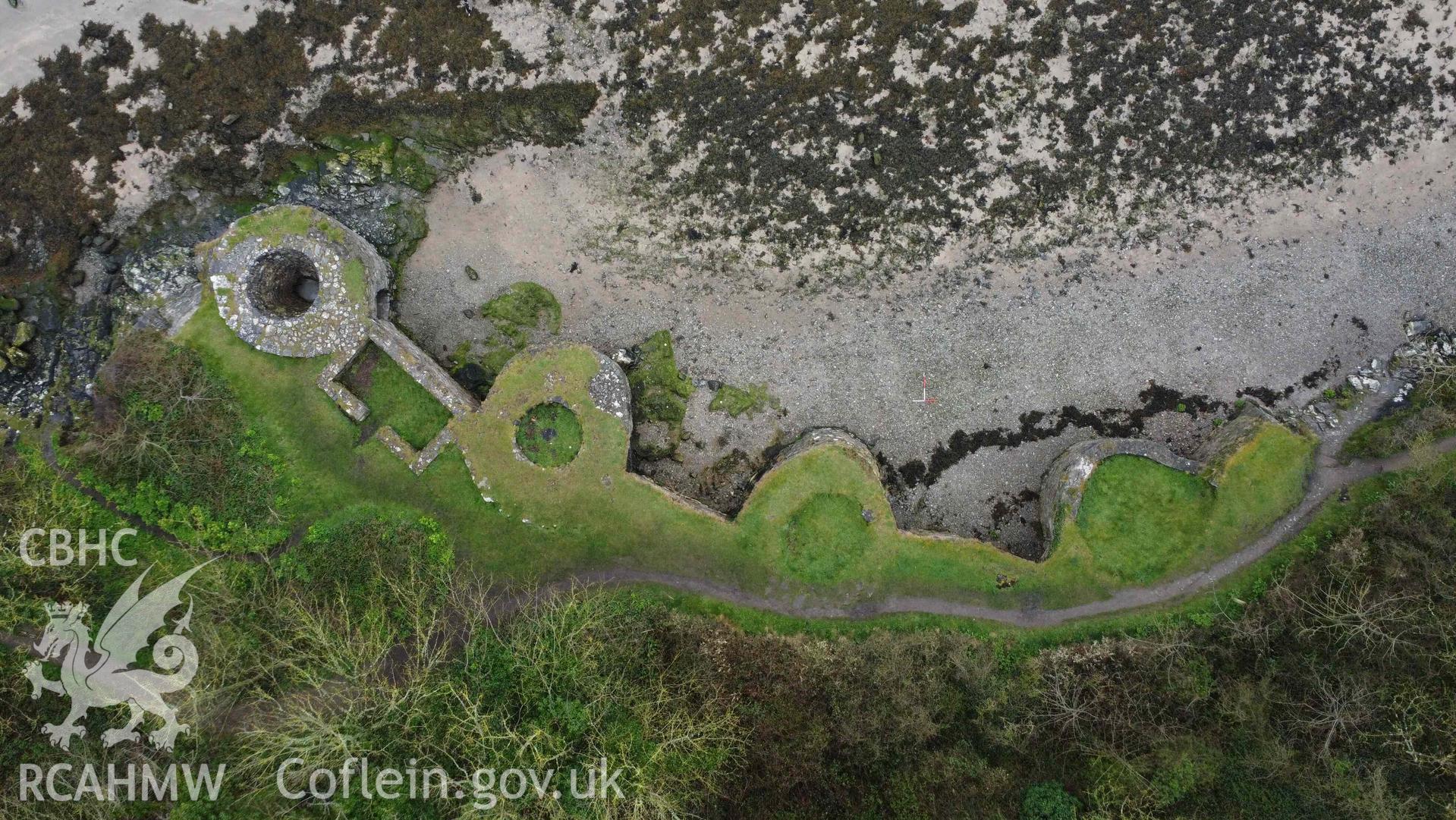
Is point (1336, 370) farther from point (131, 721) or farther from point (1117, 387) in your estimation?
point (131, 721)

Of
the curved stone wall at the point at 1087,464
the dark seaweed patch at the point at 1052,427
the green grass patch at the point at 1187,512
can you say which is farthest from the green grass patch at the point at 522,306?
the green grass patch at the point at 1187,512

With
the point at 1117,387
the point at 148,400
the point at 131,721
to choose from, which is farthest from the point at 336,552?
the point at 1117,387

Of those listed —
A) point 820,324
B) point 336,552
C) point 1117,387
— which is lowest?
point 336,552

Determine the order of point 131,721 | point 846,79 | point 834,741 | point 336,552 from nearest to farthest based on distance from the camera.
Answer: point 131,721
point 834,741
point 336,552
point 846,79

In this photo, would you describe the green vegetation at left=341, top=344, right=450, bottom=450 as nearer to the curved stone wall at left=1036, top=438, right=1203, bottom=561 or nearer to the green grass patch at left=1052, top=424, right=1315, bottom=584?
the curved stone wall at left=1036, top=438, right=1203, bottom=561

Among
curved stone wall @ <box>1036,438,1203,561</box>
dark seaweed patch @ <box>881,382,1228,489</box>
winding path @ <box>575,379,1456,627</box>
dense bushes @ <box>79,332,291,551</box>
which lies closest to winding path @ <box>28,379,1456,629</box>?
winding path @ <box>575,379,1456,627</box>

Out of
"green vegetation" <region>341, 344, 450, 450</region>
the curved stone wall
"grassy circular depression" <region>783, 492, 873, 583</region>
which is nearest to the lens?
"grassy circular depression" <region>783, 492, 873, 583</region>

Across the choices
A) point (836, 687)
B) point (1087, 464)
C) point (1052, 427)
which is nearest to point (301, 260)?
point (836, 687)
